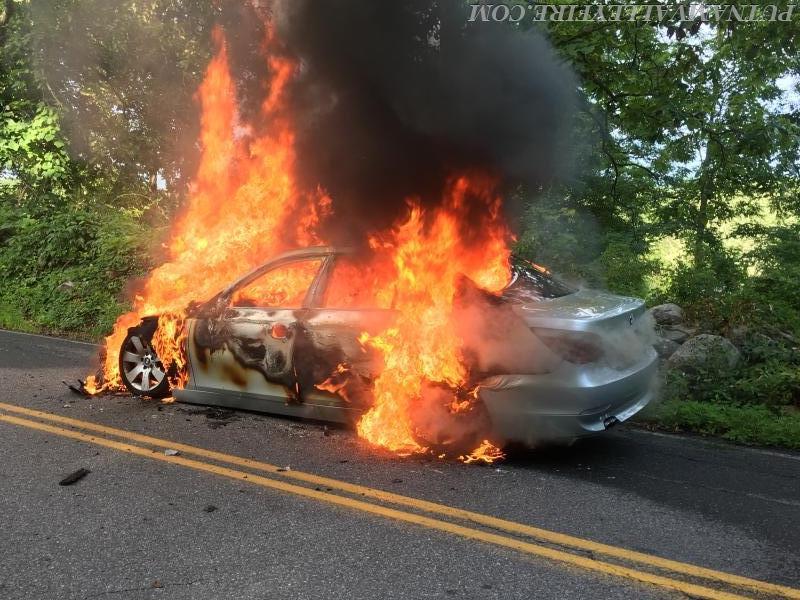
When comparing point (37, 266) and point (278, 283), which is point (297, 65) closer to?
point (278, 283)

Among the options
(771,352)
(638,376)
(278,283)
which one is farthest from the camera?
(771,352)

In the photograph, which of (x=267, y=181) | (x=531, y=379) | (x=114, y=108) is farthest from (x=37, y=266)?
(x=531, y=379)

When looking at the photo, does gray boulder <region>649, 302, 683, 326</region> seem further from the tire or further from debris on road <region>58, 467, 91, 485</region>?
debris on road <region>58, 467, 91, 485</region>

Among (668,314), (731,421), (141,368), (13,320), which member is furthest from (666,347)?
(13,320)

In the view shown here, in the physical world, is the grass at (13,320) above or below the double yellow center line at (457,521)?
above

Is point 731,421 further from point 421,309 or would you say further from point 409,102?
point 409,102

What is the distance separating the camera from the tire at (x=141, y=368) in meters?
6.00

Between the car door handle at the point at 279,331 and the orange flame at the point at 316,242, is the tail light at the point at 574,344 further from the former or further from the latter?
the car door handle at the point at 279,331

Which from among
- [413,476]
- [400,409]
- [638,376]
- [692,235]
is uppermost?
[692,235]

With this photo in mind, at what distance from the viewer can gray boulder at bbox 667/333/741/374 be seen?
21.3ft

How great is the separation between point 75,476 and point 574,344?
3.38 meters

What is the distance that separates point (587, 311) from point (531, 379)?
613 millimetres

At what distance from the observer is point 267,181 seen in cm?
719

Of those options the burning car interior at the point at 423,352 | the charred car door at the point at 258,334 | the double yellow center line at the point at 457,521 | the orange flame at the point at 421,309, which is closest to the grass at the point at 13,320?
the burning car interior at the point at 423,352
